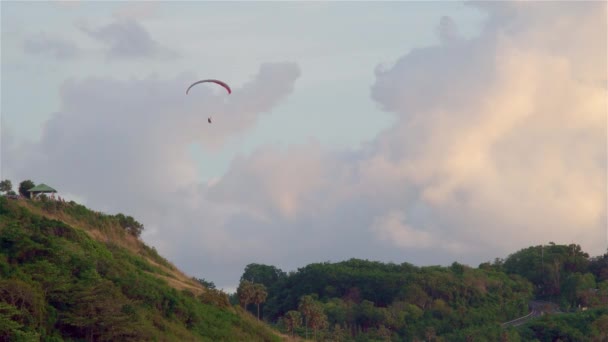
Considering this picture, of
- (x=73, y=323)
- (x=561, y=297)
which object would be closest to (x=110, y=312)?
(x=73, y=323)

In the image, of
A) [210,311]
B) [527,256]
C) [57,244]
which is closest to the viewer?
[57,244]

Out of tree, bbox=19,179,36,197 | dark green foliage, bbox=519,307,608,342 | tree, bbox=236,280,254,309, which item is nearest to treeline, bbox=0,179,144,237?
tree, bbox=19,179,36,197

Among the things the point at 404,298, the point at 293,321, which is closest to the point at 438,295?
the point at 404,298

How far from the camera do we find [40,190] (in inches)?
4003

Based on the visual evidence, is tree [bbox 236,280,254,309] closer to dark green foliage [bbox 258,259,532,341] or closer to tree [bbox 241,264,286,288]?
dark green foliage [bbox 258,259,532,341]

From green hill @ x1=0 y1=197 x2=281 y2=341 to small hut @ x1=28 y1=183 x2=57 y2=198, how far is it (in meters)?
1.42

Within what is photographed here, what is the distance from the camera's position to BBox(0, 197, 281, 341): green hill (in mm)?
78562

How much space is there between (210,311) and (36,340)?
2624 centimetres

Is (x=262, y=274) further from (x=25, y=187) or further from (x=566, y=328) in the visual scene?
(x=25, y=187)

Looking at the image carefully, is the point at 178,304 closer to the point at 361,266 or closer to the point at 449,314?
the point at 449,314

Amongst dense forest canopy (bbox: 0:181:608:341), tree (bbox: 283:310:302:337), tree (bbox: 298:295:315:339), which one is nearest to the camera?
dense forest canopy (bbox: 0:181:608:341)

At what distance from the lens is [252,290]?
12006 centimetres

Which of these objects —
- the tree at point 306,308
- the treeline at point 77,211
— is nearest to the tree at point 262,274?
the tree at point 306,308

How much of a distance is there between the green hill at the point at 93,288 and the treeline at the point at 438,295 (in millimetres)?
27754
